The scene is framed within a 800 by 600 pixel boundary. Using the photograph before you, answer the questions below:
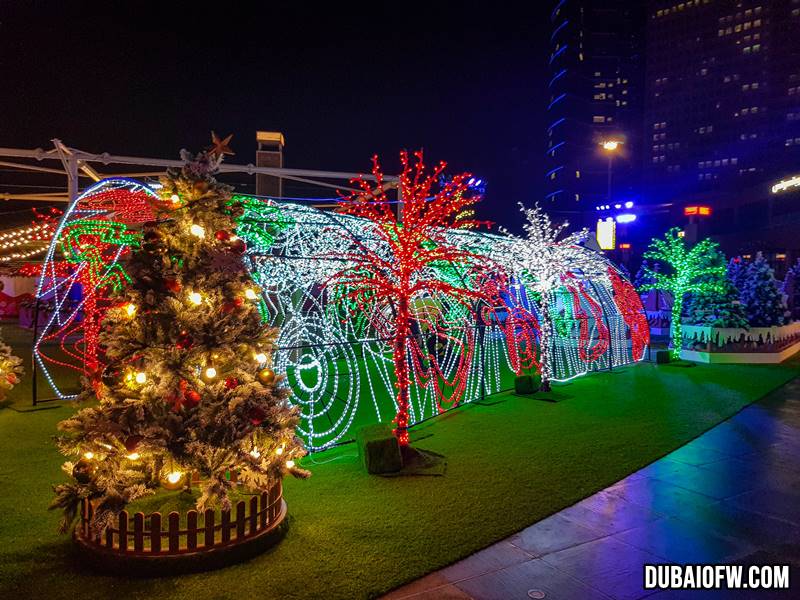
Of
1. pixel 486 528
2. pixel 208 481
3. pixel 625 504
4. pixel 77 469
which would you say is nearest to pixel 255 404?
pixel 208 481

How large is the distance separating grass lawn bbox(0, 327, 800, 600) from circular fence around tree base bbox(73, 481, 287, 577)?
10 cm

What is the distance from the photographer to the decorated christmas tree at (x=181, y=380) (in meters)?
4.31

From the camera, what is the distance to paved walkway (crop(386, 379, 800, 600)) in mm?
4109

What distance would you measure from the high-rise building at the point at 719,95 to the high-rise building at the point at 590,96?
8.41 meters

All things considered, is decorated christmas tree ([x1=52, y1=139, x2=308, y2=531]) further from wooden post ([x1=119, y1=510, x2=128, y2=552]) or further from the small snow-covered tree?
the small snow-covered tree

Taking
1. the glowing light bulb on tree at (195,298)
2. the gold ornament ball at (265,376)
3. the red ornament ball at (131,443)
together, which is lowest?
the red ornament ball at (131,443)

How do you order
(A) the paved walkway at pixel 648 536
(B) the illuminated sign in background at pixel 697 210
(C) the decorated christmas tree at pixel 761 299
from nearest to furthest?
(A) the paved walkway at pixel 648 536 → (C) the decorated christmas tree at pixel 761 299 → (B) the illuminated sign in background at pixel 697 210

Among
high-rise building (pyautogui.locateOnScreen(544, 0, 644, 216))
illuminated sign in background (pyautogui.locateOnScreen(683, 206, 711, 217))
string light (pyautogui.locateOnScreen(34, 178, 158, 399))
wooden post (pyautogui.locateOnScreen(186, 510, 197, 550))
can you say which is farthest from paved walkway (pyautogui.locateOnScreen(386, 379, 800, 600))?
high-rise building (pyautogui.locateOnScreen(544, 0, 644, 216))

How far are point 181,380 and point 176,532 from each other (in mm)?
1175

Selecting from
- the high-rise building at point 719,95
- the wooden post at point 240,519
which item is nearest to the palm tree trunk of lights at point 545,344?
the wooden post at point 240,519

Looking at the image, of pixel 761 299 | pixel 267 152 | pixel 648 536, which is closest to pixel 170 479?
pixel 648 536

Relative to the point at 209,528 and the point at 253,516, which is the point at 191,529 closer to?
the point at 209,528

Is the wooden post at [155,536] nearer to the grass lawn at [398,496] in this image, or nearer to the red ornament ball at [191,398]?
the grass lawn at [398,496]

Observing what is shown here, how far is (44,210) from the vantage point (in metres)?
20.9
